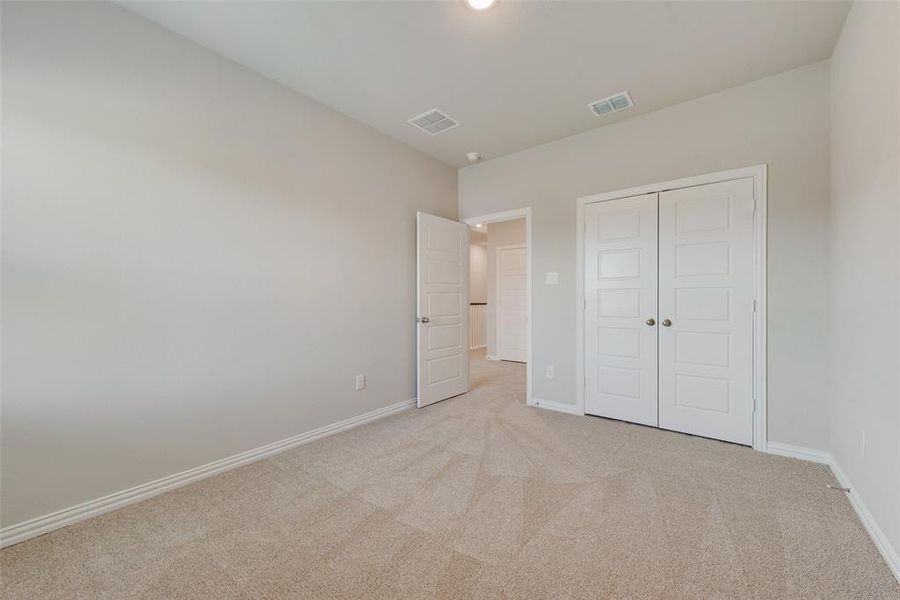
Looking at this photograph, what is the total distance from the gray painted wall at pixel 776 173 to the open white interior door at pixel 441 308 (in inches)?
47.2

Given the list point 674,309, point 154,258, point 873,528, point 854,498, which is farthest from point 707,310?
point 154,258

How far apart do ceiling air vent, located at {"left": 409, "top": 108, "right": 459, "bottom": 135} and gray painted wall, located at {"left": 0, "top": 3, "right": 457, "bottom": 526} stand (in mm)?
599

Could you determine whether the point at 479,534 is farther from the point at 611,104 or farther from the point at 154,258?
the point at 611,104

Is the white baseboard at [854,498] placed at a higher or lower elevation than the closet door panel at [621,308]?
lower

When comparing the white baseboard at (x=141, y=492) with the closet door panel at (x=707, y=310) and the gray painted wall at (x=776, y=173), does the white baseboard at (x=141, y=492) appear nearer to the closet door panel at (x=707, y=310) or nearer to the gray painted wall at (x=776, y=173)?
the gray painted wall at (x=776, y=173)

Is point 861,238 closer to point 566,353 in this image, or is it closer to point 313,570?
point 566,353

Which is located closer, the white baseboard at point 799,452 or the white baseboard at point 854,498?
the white baseboard at point 854,498

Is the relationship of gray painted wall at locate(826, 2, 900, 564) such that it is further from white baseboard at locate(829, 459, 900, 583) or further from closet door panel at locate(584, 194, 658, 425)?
closet door panel at locate(584, 194, 658, 425)

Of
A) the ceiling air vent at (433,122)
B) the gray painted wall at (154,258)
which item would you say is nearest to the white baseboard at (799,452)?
the gray painted wall at (154,258)

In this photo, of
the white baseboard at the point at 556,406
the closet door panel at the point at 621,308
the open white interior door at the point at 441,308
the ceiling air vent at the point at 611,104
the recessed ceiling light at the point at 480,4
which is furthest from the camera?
the open white interior door at the point at 441,308

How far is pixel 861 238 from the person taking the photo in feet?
A: 5.99

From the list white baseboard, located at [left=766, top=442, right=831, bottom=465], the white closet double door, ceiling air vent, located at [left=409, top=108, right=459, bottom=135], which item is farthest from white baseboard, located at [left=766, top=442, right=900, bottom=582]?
ceiling air vent, located at [left=409, top=108, right=459, bottom=135]

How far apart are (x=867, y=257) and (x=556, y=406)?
8.07 feet

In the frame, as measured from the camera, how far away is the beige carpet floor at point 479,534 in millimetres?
1388
